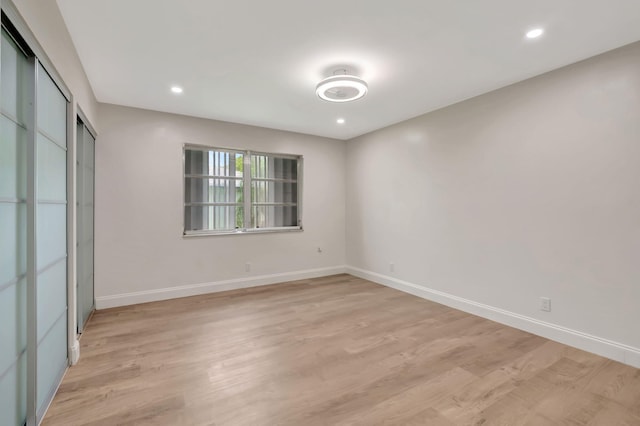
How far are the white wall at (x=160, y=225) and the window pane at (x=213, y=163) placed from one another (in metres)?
0.17

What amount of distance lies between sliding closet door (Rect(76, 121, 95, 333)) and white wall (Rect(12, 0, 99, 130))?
1.26 ft

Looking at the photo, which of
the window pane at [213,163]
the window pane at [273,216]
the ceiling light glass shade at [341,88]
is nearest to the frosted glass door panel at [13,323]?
the ceiling light glass shade at [341,88]

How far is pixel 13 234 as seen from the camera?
1.47m

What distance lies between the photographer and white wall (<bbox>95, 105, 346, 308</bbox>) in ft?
12.4

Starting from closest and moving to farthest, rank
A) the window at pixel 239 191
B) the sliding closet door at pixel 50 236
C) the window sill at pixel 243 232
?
1. the sliding closet door at pixel 50 236
2. the window sill at pixel 243 232
3. the window at pixel 239 191

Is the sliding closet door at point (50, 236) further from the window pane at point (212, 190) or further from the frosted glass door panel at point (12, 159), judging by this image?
the window pane at point (212, 190)

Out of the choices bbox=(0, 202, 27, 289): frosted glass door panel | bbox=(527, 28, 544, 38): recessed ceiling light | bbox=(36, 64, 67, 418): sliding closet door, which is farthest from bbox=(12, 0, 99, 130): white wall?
bbox=(527, 28, 544, 38): recessed ceiling light

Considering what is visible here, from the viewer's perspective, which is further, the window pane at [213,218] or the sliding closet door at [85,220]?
the window pane at [213,218]

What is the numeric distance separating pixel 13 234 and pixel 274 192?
381cm

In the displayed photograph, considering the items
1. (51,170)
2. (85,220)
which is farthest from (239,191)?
(51,170)

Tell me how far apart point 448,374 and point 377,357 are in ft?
1.82

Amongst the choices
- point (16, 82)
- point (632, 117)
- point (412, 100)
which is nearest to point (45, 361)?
point (16, 82)

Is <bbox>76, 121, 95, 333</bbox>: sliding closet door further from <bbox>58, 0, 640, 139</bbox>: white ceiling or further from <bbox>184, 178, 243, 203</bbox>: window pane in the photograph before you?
<bbox>184, 178, 243, 203</bbox>: window pane

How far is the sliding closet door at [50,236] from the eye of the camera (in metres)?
1.76
